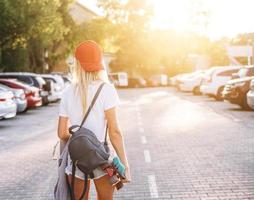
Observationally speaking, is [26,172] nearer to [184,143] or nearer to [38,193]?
[38,193]

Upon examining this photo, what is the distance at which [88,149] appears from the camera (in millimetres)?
3627

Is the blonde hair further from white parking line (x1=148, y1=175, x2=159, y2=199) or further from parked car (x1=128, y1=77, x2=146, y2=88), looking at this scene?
parked car (x1=128, y1=77, x2=146, y2=88)

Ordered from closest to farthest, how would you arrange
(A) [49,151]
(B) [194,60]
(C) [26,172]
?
(C) [26,172] < (A) [49,151] < (B) [194,60]

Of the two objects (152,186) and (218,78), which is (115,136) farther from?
(218,78)

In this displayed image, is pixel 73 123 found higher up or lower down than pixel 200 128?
higher up

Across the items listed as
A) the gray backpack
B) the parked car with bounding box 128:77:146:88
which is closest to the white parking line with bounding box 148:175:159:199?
the gray backpack

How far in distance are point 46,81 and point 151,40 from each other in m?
41.5

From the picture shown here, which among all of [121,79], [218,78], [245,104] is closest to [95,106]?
[245,104]

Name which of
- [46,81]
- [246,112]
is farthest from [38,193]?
[46,81]

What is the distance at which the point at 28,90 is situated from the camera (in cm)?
2197

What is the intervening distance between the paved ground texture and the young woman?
2.80m

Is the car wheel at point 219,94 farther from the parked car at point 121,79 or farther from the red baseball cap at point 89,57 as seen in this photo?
the parked car at point 121,79

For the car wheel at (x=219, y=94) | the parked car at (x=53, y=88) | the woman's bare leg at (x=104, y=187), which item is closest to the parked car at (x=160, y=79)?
the parked car at (x=53, y=88)

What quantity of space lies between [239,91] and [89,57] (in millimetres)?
16515
